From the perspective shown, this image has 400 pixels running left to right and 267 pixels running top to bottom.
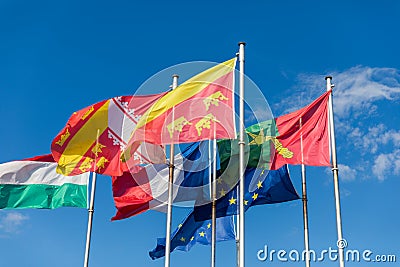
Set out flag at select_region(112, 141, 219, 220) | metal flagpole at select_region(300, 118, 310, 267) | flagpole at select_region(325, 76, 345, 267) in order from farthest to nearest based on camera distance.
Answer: flag at select_region(112, 141, 219, 220) → metal flagpole at select_region(300, 118, 310, 267) → flagpole at select_region(325, 76, 345, 267)

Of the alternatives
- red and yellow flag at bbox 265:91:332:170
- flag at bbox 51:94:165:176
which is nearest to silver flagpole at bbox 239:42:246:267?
red and yellow flag at bbox 265:91:332:170

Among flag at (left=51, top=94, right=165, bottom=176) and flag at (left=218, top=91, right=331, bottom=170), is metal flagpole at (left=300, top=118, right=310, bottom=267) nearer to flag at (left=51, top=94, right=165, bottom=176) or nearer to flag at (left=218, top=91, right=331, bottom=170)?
flag at (left=218, top=91, right=331, bottom=170)

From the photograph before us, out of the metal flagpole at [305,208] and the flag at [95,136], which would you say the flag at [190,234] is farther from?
the metal flagpole at [305,208]

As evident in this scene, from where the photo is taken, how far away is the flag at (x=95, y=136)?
24516mm

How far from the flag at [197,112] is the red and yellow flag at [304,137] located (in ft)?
8.10

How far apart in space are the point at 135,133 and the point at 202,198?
4.53 metres

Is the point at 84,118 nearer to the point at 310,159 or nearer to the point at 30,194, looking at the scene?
the point at 30,194

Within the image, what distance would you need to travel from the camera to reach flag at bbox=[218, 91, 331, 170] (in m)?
21.5

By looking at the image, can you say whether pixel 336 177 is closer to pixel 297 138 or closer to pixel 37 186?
pixel 297 138

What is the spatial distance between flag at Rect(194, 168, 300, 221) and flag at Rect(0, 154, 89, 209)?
6217 mm

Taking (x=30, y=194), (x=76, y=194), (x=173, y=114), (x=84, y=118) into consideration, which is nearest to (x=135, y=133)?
(x=173, y=114)

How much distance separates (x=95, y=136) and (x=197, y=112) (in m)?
5.64

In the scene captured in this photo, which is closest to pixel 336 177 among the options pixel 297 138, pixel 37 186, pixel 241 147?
pixel 297 138

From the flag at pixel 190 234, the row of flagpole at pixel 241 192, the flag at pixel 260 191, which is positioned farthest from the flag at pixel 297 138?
the flag at pixel 190 234
